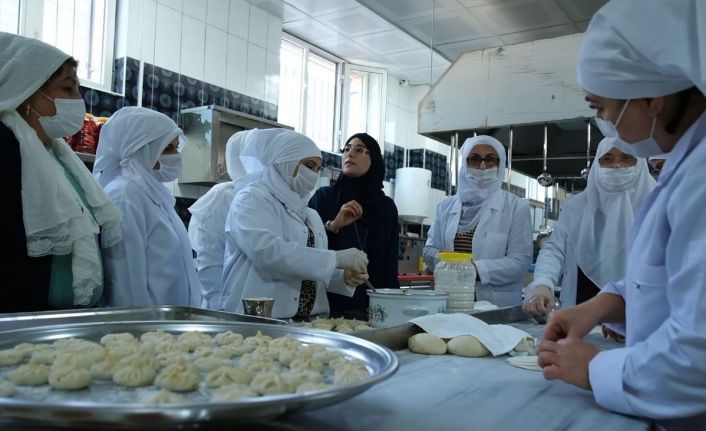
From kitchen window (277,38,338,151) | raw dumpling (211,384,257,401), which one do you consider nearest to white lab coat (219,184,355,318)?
raw dumpling (211,384,257,401)

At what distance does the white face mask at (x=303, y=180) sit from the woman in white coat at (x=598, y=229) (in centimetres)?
106

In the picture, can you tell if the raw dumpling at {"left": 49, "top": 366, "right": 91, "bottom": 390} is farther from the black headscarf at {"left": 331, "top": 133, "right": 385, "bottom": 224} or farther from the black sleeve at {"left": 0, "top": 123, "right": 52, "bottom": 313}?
the black headscarf at {"left": 331, "top": 133, "right": 385, "bottom": 224}

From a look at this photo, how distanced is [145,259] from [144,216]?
8.3 inches

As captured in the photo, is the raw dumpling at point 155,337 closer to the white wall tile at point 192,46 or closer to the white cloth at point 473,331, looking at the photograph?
the white cloth at point 473,331

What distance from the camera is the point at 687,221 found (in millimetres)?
813

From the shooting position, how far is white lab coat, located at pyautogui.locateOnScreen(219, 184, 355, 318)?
2020 millimetres

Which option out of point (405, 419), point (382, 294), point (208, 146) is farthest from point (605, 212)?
point (208, 146)

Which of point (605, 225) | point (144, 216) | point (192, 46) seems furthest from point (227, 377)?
point (192, 46)

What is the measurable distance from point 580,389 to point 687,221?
0.40 m

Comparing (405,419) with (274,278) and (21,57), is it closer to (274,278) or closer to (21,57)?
(274,278)

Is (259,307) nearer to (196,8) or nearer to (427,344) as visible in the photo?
(427,344)

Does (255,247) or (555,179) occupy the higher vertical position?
Answer: (555,179)

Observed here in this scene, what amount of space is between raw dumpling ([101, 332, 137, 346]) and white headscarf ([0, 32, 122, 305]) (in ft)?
2.41

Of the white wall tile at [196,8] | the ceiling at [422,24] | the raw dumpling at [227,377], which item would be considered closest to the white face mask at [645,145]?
the raw dumpling at [227,377]
